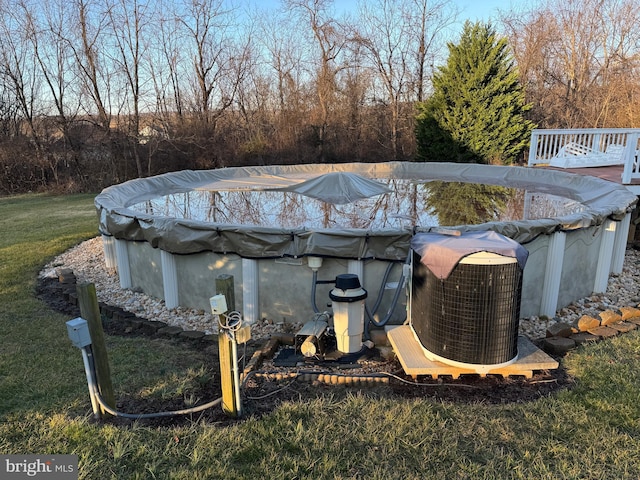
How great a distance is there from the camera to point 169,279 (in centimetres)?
473

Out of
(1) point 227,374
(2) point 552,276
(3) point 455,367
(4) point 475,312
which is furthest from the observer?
(2) point 552,276

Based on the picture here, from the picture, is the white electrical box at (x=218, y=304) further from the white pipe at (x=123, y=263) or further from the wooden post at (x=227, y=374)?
the white pipe at (x=123, y=263)

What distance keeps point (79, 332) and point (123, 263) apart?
3.28m

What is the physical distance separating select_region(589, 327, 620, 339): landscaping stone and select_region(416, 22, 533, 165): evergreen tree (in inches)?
461

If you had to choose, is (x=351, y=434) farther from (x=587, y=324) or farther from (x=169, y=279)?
(x=169, y=279)

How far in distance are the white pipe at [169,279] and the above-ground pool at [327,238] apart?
0.01 m

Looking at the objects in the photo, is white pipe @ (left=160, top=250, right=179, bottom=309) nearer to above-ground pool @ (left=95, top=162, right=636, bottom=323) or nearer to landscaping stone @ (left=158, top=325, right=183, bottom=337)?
above-ground pool @ (left=95, top=162, right=636, bottom=323)

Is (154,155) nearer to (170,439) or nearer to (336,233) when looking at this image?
(336,233)

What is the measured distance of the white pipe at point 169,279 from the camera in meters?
4.68

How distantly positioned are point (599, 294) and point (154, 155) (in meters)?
15.2

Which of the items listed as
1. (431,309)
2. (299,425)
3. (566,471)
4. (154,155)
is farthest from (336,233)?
(154,155)

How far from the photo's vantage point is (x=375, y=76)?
19.1 meters

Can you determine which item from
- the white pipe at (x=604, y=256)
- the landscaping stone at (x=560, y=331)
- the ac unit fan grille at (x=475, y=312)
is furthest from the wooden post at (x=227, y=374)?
the white pipe at (x=604, y=256)

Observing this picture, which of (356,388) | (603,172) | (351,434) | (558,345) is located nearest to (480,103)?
(603,172)
